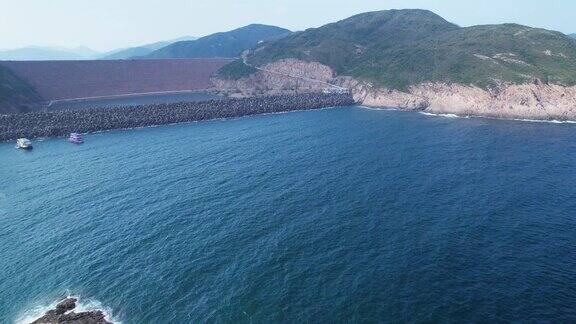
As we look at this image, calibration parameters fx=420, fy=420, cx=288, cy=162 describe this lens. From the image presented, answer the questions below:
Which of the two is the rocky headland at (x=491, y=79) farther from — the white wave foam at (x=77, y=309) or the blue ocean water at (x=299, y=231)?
the white wave foam at (x=77, y=309)

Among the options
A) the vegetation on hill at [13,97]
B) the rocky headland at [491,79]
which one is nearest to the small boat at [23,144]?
the vegetation on hill at [13,97]

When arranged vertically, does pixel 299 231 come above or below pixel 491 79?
below

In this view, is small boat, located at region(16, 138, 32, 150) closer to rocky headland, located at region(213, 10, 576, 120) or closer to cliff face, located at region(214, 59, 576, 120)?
rocky headland, located at region(213, 10, 576, 120)

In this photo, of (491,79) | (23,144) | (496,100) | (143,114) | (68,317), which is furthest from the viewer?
(143,114)

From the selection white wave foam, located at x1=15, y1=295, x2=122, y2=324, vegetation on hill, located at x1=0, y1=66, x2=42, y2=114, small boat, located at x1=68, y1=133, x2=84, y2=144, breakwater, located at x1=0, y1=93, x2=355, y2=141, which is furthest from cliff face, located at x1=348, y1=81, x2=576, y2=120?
vegetation on hill, located at x1=0, y1=66, x2=42, y2=114

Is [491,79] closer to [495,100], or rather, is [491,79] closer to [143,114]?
[495,100]

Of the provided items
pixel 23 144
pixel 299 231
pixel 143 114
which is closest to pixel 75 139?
pixel 23 144

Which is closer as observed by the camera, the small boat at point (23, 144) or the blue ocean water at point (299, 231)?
the blue ocean water at point (299, 231)

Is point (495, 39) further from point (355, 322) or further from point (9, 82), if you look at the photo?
point (9, 82)
